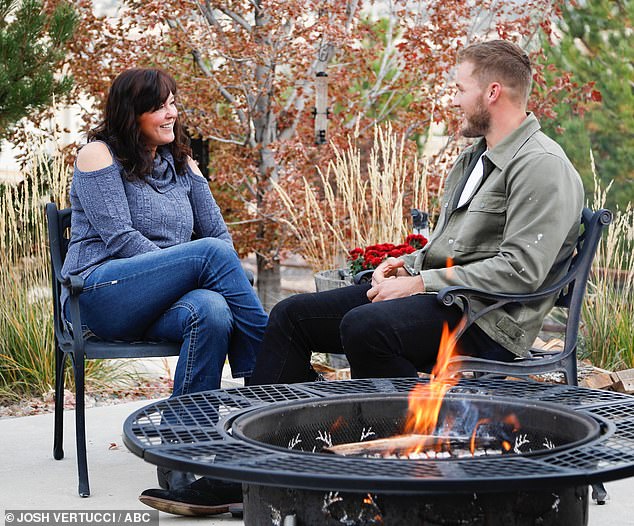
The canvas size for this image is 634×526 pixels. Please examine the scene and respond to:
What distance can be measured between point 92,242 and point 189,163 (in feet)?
1.67

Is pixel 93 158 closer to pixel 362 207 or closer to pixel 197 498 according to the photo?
pixel 197 498

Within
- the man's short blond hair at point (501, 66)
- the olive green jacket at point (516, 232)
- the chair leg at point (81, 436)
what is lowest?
the chair leg at point (81, 436)

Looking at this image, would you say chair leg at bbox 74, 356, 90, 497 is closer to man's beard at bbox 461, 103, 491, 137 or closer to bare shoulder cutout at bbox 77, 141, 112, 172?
bare shoulder cutout at bbox 77, 141, 112, 172

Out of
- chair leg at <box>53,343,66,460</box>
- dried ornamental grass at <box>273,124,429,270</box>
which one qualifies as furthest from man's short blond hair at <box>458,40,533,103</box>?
dried ornamental grass at <box>273,124,429,270</box>

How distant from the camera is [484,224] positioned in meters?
2.95

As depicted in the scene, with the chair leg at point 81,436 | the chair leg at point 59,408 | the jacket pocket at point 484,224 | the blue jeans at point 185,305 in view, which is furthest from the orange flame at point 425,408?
the chair leg at point 59,408

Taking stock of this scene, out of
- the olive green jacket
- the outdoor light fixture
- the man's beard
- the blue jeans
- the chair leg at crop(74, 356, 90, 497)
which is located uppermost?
the outdoor light fixture

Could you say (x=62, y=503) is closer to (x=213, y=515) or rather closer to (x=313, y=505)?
(x=213, y=515)

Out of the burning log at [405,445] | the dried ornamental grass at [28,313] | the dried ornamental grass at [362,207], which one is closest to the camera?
the burning log at [405,445]

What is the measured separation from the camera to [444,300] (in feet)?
9.05

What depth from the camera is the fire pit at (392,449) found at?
62.4 inches

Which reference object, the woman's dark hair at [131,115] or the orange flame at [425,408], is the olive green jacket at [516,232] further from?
the woman's dark hair at [131,115]

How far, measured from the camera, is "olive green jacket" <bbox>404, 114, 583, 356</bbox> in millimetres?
2799

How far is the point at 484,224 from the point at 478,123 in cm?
36
